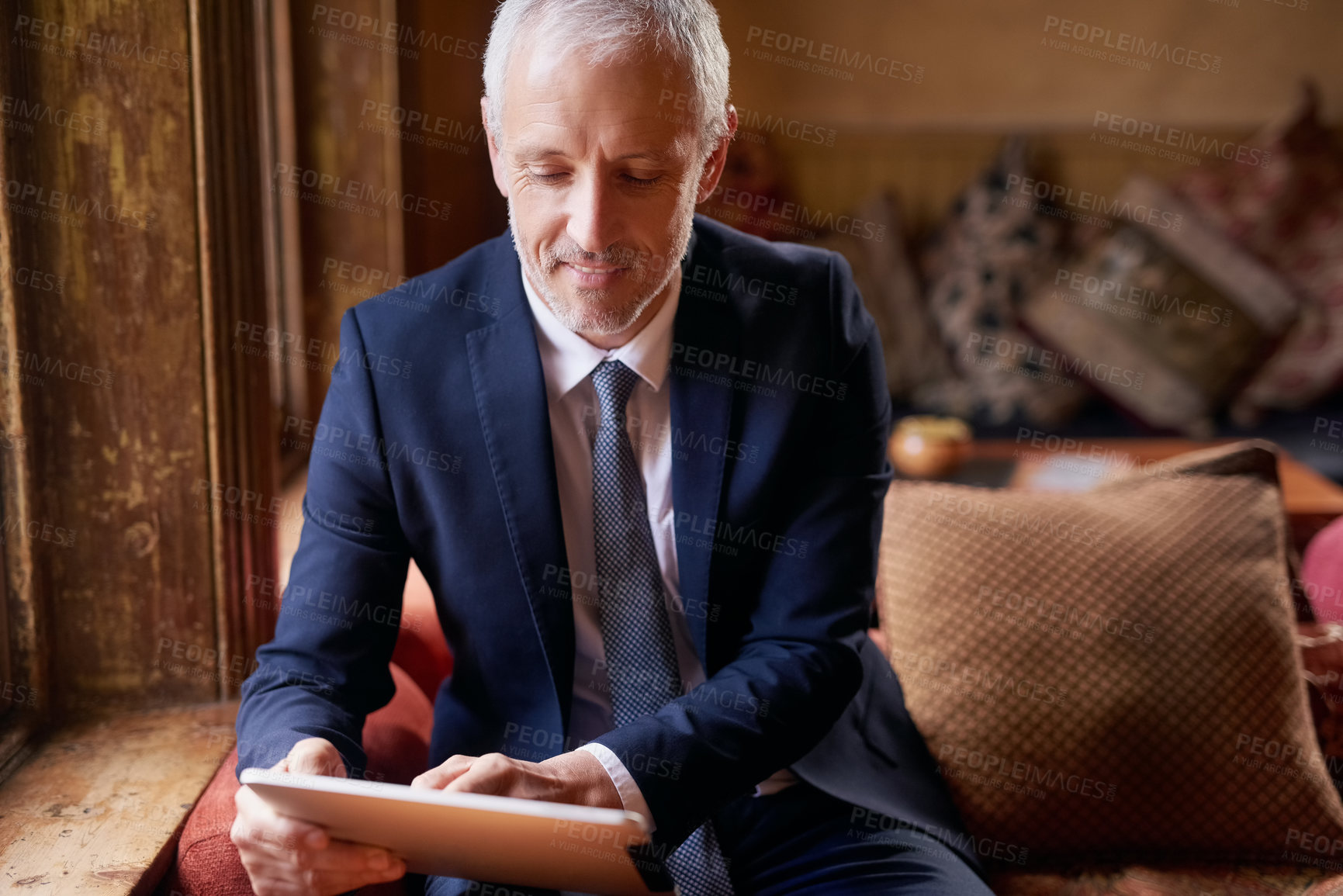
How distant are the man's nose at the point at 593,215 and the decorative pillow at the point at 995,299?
114 inches

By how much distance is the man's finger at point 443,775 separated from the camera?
0.98m

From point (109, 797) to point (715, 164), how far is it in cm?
103

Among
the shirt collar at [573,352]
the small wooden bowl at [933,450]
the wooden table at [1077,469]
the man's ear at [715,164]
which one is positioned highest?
the man's ear at [715,164]

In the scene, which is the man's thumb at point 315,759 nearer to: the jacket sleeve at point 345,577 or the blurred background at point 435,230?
the jacket sleeve at point 345,577

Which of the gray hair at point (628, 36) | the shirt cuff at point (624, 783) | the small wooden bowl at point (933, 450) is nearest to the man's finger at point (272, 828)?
the shirt cuff at point (624, 783)

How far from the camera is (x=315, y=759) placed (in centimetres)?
101

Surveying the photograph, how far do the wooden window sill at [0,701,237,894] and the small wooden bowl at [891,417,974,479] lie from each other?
181 centimetres

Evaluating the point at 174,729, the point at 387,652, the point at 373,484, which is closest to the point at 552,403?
the point at 373,484

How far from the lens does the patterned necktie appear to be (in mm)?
1247

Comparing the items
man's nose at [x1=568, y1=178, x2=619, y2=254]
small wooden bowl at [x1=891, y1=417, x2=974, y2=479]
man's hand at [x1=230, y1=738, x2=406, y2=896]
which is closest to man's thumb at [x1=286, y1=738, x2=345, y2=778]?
man's hand at [x1=230, y1=738, x2=406, y2=896]

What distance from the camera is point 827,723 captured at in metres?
1.23

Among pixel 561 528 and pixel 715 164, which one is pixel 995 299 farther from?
pixel 561 528

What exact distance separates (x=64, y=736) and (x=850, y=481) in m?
1.05

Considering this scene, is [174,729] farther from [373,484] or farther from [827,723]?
[827,723]
